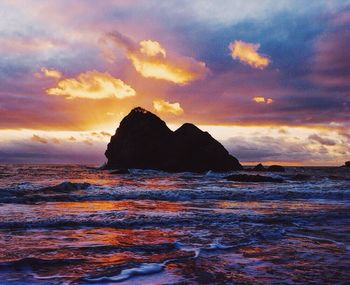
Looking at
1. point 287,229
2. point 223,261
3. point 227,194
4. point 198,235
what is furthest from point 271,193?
point 223,261

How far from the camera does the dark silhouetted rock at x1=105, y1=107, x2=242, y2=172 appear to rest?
3182 inches

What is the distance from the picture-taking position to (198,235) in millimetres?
10086

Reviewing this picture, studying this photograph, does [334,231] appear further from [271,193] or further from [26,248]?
[271,193]

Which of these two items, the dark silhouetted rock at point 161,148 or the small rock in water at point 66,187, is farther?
the dark silhouetted rock at point 161,148

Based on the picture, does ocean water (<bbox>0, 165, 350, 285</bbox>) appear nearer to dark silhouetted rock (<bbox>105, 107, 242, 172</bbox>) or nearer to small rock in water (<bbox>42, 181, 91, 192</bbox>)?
small rock in water (<bbox>42, 181, 91, 192</bbox>)

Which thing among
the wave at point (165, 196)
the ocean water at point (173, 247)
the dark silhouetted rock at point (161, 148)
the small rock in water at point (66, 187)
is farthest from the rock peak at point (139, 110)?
the ocean water at point (173, 247)

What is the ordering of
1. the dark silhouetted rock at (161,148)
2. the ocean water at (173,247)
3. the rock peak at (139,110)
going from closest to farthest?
the ocean water at (173,247)
the dark silhouetted rock at (161,148)
the rock peak at (139,110)

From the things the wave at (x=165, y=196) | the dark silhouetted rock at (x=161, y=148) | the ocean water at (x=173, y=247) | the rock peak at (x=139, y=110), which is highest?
the rock peak at (x=139, y=110)

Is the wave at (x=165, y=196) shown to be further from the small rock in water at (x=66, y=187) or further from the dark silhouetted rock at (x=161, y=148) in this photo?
the dark silhouetted rock at (x=161, y=148)

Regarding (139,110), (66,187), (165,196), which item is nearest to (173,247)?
(165,196)

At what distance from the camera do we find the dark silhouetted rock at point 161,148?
80.8m

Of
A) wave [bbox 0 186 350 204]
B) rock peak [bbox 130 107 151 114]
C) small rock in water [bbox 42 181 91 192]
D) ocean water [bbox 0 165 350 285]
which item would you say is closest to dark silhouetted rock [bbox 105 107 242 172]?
rock peak [bbox 130 107 151 114]

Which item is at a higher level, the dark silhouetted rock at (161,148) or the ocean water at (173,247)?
the dark silhouetted rock at (161,148)

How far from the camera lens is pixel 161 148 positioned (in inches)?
3337
